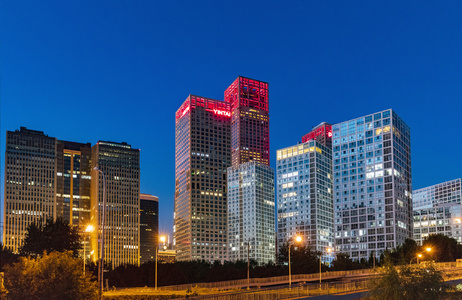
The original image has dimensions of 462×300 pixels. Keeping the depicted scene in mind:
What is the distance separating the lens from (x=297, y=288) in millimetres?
57969

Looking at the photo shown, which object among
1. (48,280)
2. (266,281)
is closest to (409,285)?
(48,280)

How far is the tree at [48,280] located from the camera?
4131 cm

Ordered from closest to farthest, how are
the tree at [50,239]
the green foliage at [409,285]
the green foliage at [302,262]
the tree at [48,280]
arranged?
the tree at [48,280]
the green foliage at [409,285]
the tree at [50,239]
the green foliage at [302,262]

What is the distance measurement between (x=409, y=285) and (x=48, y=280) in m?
30.0

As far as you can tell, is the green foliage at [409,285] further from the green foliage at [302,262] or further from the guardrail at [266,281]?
the green foliage at [302,262]

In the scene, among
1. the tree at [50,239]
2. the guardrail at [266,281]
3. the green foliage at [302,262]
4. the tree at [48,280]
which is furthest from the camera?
the green foliage at [302,262]

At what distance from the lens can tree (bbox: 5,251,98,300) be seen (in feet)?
136

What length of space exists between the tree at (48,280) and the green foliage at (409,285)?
2489cm

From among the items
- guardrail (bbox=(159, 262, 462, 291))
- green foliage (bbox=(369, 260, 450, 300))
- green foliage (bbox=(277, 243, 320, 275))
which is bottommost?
green foliage (bbox=(277, 243, 320, 275))

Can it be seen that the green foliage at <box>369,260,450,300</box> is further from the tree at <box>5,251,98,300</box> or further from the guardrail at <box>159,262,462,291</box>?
the guardrail at <box>159,262,462,291</box>

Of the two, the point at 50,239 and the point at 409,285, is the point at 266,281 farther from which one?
the point at 409,285

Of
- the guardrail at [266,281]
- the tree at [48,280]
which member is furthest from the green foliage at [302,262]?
the tree at [48,280]

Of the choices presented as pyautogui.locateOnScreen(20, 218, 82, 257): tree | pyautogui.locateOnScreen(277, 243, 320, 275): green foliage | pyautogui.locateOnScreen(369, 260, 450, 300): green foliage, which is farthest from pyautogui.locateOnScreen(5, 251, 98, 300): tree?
pyautogui.locateOnScreen(277, 243, 320, 275): green foliage

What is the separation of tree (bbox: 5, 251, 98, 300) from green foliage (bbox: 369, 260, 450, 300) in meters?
24.9
